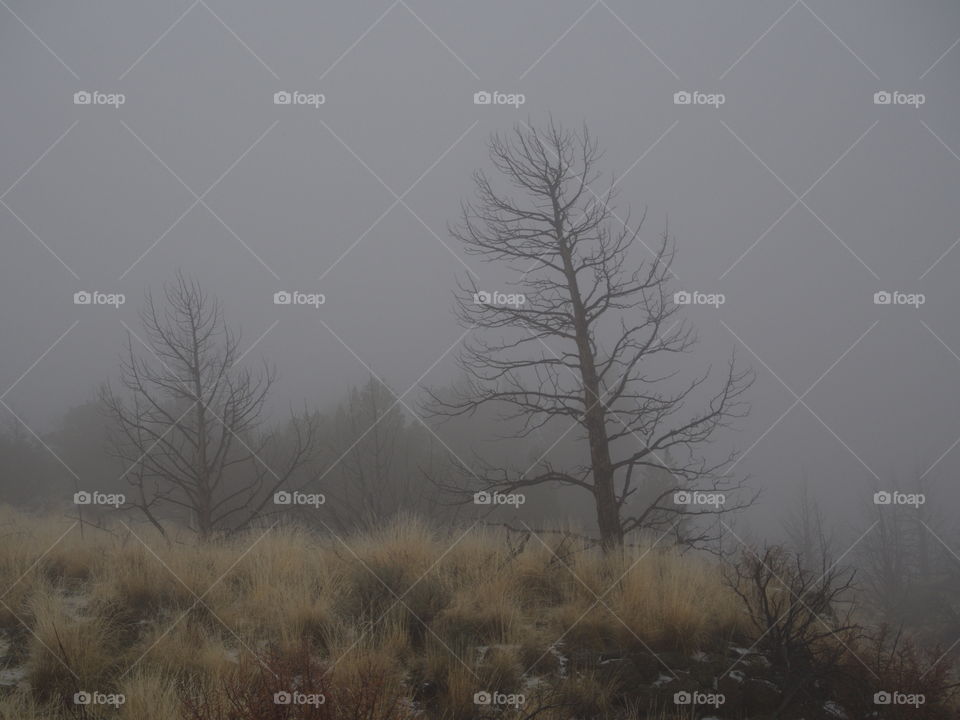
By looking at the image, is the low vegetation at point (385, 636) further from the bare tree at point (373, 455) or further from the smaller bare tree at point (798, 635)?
the bare tree at point (373, 455)

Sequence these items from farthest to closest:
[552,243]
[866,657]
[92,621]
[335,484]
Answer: [335,484]
[552,243]
[866,657]
[92,621]

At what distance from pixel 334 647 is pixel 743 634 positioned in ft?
12.9

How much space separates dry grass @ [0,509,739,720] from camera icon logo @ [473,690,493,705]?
0.06m

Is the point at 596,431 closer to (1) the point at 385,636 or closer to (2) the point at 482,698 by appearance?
(1) the point at 385,636

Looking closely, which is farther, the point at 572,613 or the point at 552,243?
the point at 552,243

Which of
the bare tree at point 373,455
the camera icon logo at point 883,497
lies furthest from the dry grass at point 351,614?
the bare tree at point 373,455

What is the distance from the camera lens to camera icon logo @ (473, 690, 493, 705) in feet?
13.8

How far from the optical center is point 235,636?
512 centimetres

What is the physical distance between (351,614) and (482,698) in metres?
1.79

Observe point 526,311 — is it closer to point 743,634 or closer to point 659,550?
point 659,550

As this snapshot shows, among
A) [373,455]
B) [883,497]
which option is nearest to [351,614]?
[883,497]

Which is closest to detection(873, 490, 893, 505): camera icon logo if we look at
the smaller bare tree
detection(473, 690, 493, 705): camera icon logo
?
the smaller bare tree

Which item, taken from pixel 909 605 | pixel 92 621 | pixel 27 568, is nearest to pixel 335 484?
pixel 27 568

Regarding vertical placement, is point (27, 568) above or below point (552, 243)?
below
